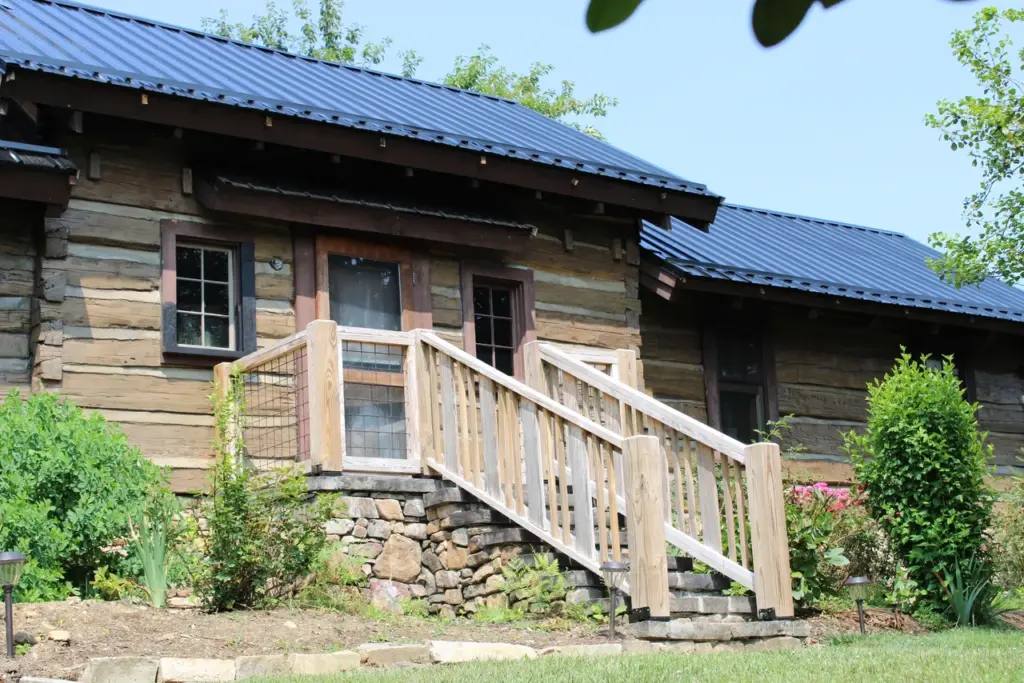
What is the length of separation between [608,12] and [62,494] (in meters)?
7.97

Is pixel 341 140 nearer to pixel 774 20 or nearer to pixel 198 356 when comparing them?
pixel 198 356

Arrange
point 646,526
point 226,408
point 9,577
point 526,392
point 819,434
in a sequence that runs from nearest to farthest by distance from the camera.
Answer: point 9,577 < point 646,526 < point 226,408 < point 526,392 < point 819,434

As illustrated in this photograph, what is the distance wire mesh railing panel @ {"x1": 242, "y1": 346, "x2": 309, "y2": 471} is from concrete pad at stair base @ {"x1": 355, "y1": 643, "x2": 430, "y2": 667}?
318cm

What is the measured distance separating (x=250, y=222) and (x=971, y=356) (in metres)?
9.85

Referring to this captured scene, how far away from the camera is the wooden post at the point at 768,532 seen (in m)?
8.71

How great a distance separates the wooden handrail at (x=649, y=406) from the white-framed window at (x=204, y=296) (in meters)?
2.63

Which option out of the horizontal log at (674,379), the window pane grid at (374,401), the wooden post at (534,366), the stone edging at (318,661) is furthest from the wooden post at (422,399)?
the horizontal log at (674,379)

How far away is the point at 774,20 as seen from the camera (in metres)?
1.73

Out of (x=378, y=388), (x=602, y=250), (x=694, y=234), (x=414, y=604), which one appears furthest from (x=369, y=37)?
(x=414, y=604)

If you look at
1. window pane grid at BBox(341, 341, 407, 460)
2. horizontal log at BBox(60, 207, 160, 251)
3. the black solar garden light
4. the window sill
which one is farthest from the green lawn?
horizontal log at BBox(60, 207, 160, 251)

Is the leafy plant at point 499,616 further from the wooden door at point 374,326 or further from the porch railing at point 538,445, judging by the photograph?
the wooden door at point 374,326

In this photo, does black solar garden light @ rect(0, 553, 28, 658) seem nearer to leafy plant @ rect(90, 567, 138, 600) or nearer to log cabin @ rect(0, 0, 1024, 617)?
leafy plant @ rect(90, 567, 138, 600)

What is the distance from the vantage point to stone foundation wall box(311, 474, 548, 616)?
952 cm

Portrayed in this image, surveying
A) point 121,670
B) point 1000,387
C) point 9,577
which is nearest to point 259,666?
point 121,670
